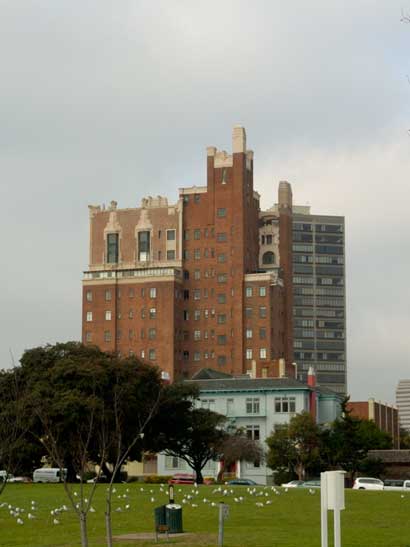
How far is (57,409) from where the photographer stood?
77.4 meters

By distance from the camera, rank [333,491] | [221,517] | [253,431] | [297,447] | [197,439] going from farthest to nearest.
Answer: [253,431] < [297,447] < [197,439] < [221,517] < [333,491]

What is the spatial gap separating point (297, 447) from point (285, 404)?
850 inches

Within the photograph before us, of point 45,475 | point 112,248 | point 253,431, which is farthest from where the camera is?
point 112,248

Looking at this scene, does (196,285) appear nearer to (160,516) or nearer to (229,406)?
(229,406)

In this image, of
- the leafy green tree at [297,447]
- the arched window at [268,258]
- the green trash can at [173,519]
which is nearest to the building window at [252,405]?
the leafy green tree at [297,447]

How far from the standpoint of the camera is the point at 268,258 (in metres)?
184

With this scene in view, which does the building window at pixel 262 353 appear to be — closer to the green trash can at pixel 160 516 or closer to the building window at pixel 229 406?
the building window at pixel 229 406

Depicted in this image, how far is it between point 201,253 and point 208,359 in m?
16.9

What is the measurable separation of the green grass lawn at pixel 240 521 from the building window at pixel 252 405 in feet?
171

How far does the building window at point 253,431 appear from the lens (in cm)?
11675

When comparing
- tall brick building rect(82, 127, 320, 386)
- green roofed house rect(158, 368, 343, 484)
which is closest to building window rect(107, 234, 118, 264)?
tall brick building rect(82, 127, 320, 386)

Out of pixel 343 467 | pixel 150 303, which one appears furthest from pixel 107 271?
pixel 343 467

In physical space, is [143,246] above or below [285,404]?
above

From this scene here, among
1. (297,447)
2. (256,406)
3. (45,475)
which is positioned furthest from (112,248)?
(297,447)
